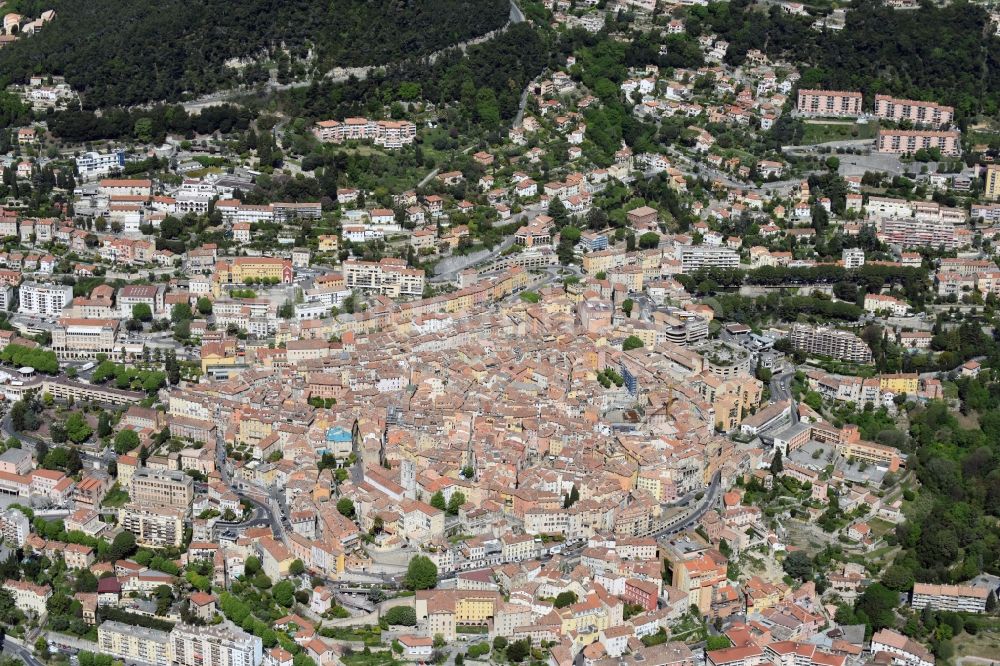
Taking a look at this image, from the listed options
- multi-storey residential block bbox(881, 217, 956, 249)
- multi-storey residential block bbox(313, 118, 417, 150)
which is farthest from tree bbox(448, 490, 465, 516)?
multi-storey residential block bbox(313, 118, 417, 150)

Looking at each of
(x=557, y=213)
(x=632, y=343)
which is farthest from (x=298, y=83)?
(x=632, y=343)

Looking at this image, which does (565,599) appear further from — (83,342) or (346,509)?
(83,342)

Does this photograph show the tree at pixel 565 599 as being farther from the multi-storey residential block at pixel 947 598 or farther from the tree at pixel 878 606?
the multi-storey residential block at pixel 947 598

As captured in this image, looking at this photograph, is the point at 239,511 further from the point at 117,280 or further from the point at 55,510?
the point at 117,280

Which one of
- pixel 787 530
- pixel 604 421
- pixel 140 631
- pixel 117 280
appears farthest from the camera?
pixel 117 280

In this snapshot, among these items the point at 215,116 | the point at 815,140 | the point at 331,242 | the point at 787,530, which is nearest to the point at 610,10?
the point at 815,140

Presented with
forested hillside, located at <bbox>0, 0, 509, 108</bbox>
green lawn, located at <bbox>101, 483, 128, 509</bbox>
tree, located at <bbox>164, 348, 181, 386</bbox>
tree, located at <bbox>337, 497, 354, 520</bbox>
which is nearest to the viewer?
tree, located at <bbox>337, 497, 354, 520</bbox>

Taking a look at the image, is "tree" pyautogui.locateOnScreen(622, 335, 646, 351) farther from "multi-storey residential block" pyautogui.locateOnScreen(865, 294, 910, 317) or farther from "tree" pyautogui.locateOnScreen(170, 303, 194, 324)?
"tree" pyautogui.locateOnScreen(170, 303, 194, 324)
